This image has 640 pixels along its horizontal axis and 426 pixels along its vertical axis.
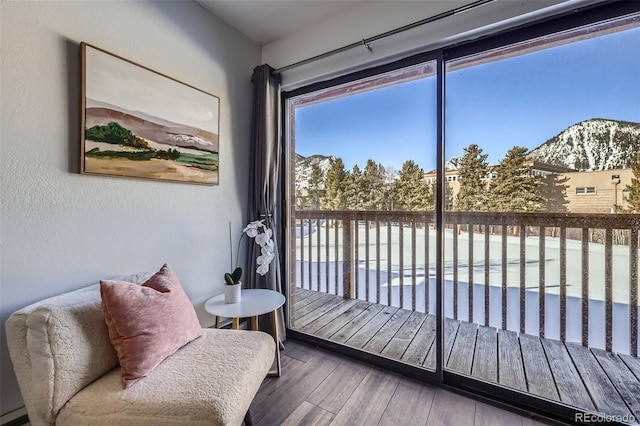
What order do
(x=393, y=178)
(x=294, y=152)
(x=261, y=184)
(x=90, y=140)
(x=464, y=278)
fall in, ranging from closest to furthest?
(x=90, y=140)
(x=464, y=278)
(x=393, y=178)
(x=261, y=184)
(x=294, y=152)

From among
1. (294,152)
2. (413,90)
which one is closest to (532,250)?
(413,90)

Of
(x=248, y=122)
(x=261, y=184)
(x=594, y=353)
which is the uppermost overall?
(x=248, y=122)

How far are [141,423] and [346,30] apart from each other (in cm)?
237

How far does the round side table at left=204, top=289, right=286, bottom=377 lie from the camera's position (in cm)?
158

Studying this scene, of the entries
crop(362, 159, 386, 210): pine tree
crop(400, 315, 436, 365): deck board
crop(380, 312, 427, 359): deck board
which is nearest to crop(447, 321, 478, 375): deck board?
crop(400, 315, 436, 365): deck board

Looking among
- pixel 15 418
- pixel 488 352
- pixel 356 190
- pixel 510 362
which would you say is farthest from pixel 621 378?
pixel 15 418

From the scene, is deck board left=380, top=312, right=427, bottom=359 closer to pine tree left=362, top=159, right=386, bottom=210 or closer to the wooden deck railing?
the wooden deck railing

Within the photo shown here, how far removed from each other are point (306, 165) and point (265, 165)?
1.24ft

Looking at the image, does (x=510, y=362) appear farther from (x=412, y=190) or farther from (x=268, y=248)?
(x=268, y=248)

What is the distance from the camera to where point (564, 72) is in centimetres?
146

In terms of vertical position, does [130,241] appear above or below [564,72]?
below

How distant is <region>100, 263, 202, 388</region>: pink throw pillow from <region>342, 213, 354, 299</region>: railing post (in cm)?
134

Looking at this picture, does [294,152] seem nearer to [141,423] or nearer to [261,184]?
[261,184]

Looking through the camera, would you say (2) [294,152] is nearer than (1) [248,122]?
→ No
